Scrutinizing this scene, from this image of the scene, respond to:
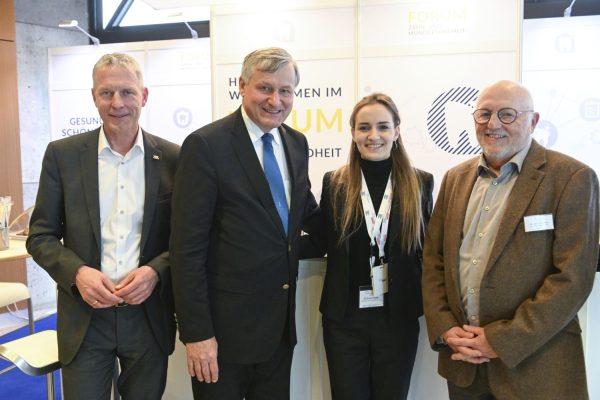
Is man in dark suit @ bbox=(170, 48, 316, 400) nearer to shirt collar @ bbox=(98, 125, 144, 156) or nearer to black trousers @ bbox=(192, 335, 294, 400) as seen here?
black trousers @ bbox=(192, 335, 294, 400)

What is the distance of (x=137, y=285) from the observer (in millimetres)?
1592

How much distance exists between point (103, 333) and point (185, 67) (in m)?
5.18

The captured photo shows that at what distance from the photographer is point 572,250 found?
1.40m

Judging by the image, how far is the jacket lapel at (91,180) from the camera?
1634mm

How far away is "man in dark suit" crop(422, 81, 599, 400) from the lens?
142 cm

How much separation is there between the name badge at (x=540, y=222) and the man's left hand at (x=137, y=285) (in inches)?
48.2

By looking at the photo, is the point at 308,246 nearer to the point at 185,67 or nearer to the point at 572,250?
the point at 572,250

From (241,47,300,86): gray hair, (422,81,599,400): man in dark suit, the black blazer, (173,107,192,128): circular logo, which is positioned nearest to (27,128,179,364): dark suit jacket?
(241,47,300,86): gray hair

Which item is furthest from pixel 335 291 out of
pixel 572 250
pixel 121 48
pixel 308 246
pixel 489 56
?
pixel 121 48

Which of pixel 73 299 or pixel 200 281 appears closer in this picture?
pixel 200 281

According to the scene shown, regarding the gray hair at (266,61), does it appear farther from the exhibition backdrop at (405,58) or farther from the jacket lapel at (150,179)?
the exhibition backdrop at (405,58)

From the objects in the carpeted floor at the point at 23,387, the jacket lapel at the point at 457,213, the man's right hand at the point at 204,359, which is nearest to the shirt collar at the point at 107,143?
the man's right hand at the point at 204,359

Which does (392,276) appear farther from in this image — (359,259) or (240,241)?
(240,241)

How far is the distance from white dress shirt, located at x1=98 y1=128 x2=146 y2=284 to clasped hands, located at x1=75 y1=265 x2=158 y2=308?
0.22ft
